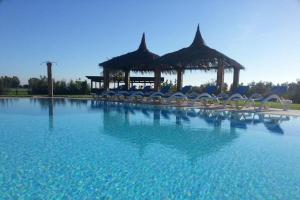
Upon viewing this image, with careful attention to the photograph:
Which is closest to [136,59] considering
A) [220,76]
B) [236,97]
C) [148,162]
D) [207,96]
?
[220,76]

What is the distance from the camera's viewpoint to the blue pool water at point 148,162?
311 centimetres

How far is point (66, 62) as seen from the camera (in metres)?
20.8

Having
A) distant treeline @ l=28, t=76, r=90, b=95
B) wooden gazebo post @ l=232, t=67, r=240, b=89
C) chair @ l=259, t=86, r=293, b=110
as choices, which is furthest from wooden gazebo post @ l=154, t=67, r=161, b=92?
distant treeline @ l=28, t=76, r=90, b=95

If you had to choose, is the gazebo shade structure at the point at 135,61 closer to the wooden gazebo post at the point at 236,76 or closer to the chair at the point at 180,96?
the chair at the point at 180,96

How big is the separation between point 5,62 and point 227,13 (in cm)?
1654

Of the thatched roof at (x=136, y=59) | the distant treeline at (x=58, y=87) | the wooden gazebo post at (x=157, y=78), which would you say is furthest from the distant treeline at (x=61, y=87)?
the wooden gazebo post at (x=157, y=78)

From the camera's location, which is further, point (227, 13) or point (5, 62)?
point (5, 62)

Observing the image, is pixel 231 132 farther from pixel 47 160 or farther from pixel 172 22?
pixel 172 22

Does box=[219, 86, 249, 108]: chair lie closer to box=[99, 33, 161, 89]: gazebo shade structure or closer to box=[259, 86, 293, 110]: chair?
box=[259, 86, 293, 110]: chair

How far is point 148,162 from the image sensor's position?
421 cm

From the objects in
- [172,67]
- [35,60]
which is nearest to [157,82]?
[172,67]

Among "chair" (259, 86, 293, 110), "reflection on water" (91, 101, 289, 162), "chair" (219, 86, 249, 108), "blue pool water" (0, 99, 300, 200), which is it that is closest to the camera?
"blue pool water" (0, 99, 300, 200)

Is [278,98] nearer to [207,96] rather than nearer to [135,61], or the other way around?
[207,96]

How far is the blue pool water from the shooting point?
3109 mm
